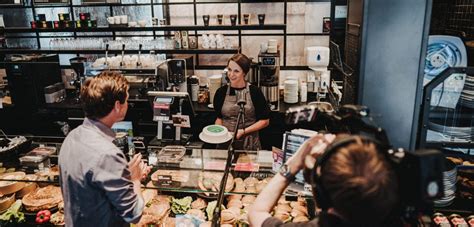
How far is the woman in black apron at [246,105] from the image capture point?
3.71 metres

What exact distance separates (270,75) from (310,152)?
3718mm

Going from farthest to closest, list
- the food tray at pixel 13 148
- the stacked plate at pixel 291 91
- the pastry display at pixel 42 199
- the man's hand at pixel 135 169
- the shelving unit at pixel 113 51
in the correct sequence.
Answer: the shelving unit at pixel 113 51
the stacked plate at pixel 291 91
the food tray at pixel 13 148
the pastry display at pixel 42 199
the man's hand at pixel 135 169

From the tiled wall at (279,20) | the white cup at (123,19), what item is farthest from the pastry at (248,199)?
the white cup at (123,19)

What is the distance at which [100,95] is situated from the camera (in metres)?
1.88

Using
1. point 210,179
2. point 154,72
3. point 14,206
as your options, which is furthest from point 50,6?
point 210,179

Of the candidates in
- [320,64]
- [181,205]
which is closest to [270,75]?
[320,64]

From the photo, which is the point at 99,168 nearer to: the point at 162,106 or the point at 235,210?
the point at 235,210

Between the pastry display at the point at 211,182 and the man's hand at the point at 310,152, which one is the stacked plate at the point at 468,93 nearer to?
the man's hand at the point at 310,152

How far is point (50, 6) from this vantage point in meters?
6.19

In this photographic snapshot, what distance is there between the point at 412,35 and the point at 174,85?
379 cm

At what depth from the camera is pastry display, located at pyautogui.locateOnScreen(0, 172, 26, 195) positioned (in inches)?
105

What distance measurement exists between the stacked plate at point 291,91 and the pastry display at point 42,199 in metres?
3.29

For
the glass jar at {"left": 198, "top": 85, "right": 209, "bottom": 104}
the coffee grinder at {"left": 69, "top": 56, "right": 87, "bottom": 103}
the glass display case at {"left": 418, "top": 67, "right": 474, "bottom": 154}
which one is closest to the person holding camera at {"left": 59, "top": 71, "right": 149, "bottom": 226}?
the glass display case at {"left": 418, "top": 67, "right": 474, "bottom": 154}

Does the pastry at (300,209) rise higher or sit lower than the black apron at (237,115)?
lower
